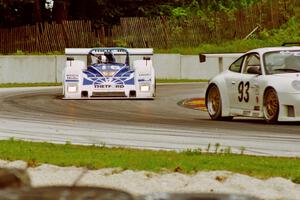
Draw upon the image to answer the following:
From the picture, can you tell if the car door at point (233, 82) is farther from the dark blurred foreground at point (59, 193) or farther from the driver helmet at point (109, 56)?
the dark blurred foreground at point (59, 193)

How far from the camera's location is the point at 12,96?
25.7 m

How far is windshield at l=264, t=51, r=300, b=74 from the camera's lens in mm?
15734

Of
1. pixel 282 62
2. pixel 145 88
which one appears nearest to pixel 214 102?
pixel 282 62

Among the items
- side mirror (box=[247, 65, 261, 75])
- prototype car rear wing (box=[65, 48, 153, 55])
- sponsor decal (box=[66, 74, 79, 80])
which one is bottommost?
sponsor decal (box=[66, 74, 79, 80])

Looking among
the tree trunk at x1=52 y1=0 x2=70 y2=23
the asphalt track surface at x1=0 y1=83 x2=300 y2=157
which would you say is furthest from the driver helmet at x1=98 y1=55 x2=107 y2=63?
the tree trunk at x1=52 y1=0 x2=70 y2=23

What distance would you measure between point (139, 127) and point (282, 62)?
113 inches

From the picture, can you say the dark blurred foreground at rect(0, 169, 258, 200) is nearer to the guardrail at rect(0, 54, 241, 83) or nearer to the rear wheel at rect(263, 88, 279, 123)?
the rear wheel at rect(263, 88, 279, 123)

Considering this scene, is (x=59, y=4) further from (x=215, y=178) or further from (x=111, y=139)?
(x=215, y=178)

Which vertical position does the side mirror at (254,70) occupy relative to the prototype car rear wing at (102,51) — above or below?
below

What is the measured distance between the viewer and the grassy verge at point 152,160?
9.07 m

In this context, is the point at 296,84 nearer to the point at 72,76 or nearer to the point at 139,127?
the point at 139,127

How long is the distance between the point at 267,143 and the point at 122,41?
27.2m

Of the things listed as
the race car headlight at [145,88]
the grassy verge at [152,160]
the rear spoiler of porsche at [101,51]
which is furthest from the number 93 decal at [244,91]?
the rear spoiler of porsche at [101,51]

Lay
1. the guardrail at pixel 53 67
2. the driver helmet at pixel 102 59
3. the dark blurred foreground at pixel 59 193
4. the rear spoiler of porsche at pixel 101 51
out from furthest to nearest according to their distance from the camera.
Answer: the guardrail at pixel 53 67 < the driver helmet at pixel 102 59 < the rear spoiler of porsche at pixel 101 51 < the dark blurred foreground at pixel 59 193
